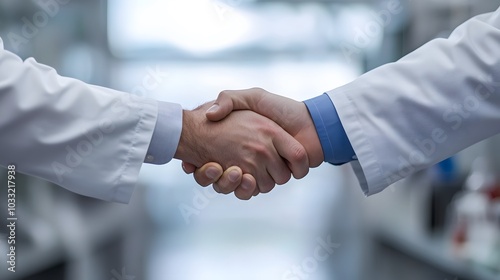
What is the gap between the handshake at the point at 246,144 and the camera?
1668mm

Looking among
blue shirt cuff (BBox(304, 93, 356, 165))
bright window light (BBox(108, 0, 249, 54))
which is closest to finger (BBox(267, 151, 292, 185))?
blue shirt cuff (BBox(304, 93, 356, 165))

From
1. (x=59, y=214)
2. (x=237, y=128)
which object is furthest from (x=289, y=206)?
(x=237, y=128)

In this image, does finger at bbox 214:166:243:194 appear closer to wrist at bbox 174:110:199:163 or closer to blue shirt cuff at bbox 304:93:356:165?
wrist at bbox 174:110:199:163

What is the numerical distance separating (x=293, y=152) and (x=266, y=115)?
0.16m

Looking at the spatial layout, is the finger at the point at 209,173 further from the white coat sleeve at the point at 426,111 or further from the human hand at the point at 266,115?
the white coat sleeve at the point at 426,111

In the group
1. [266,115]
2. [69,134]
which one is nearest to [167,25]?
[266,115]

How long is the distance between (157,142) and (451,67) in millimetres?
735

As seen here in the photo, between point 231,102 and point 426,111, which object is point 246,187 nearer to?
point 231,102

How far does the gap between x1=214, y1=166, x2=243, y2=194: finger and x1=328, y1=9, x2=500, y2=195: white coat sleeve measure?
1.05ft

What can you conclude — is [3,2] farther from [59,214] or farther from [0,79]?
[0,79]

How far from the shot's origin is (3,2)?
311cm

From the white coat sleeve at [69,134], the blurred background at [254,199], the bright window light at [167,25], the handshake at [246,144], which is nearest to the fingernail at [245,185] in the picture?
the handshake at [246,144]

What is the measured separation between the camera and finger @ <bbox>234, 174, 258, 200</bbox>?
1.71 m

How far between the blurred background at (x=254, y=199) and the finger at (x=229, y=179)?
81 centimetres
